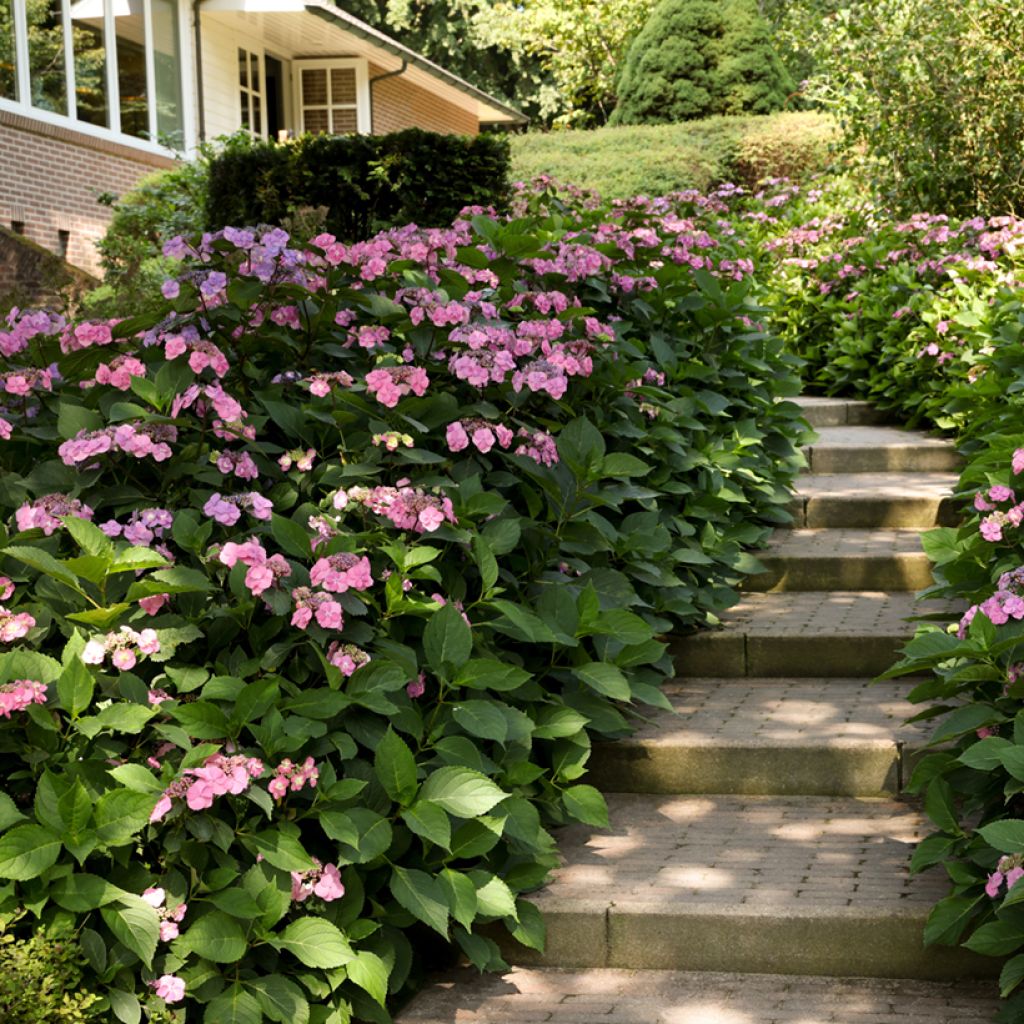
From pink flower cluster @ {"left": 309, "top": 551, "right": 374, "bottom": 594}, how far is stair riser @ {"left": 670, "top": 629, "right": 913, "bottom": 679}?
6.44 ft

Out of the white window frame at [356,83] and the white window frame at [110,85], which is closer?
the white window frame at [110,85]

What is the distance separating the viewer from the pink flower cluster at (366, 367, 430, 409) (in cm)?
320

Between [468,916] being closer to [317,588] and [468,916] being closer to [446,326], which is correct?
[317,588]

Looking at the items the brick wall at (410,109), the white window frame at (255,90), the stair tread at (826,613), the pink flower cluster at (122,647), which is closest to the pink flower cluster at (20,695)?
the pink flower cluster at (122,647)

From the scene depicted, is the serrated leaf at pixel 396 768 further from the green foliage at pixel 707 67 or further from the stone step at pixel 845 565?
the green foliage at pixel 707 67

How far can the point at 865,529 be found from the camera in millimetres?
5711

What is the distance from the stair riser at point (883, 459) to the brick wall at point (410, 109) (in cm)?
1638

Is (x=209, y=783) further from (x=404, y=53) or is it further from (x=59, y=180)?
(x=404, y=53)

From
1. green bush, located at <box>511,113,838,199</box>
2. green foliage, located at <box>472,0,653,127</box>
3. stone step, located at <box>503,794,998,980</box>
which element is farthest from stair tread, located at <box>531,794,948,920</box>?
green foliage, located at <box>472,0,653,127</box>

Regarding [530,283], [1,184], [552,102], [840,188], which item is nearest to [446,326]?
[530,283]

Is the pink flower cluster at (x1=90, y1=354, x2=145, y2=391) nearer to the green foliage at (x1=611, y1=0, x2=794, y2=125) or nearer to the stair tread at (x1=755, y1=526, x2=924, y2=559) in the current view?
the stair tread at (x1=755, y1=526, x2=924, y2=559)

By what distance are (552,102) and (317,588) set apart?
3200cm

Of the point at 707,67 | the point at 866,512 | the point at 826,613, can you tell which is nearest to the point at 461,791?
the point at 826,613

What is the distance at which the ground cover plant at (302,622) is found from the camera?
2.57 meters
